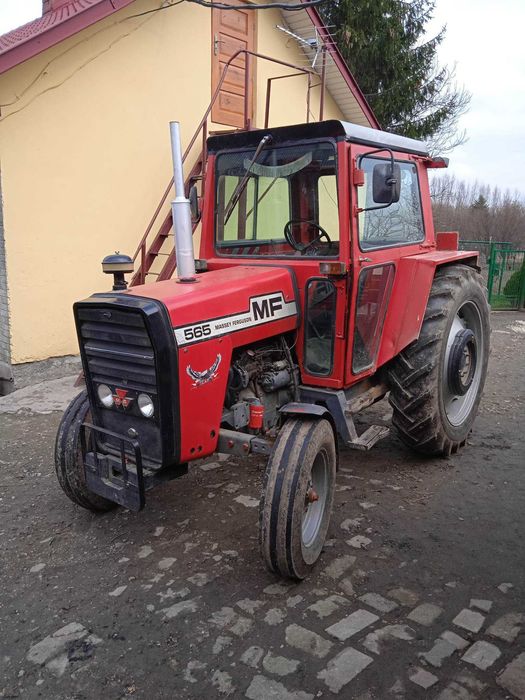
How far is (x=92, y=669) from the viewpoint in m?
2.45

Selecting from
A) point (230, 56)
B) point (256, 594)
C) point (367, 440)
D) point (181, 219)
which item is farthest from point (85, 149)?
point (256, 594)

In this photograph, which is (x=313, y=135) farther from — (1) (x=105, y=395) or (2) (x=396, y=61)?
(2) (x=396, y=61)

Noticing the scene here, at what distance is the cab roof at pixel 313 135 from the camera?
3.38m

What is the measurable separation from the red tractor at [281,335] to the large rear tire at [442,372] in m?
0.02

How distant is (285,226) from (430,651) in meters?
2.47

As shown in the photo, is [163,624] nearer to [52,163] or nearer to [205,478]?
[205,478]

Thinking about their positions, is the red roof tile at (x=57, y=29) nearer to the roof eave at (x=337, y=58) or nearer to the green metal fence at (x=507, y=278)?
the roof eave at (x=337, y=58)

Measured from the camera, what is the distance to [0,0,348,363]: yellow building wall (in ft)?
21.1

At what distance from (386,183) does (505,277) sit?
11146 mm

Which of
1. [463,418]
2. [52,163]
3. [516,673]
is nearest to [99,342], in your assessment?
[516,673]

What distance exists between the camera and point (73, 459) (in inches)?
137

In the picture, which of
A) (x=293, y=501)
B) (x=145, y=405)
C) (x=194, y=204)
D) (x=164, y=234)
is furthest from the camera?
(x=164, y=234)

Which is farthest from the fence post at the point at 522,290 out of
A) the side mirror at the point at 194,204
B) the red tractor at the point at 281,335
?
the side mirror at the point at 194,204

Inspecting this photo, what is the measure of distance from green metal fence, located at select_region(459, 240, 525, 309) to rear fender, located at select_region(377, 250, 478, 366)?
9420 millimetres
